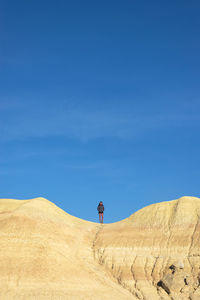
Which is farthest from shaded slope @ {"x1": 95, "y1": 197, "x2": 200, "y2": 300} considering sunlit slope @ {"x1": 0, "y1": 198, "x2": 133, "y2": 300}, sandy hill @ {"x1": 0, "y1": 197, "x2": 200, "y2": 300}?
sunlit slope @ {"x1": 0, "y1": 198, "x2": 133, "y2": 300}

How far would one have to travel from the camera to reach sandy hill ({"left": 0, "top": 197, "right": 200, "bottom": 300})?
151ft

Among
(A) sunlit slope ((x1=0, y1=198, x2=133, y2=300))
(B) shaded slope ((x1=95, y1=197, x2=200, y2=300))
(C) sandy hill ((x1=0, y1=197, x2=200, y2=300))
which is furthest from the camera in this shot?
(B) shaded slope ((x1=95, y1=197, x2=200, y2=300))

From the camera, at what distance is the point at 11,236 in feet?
169

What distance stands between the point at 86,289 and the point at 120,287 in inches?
186

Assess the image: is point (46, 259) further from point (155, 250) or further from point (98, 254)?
point (155, 250)

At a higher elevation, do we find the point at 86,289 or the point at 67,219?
the point at 67,219

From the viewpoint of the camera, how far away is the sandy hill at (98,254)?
46031 millimetres

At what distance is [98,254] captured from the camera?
5484cm

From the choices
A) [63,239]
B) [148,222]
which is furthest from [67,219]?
[148,222]

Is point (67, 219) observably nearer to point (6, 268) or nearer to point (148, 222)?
point (148, 222)

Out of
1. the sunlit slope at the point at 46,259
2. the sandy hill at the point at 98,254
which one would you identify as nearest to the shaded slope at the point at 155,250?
the sandy hill at the point at 98,254

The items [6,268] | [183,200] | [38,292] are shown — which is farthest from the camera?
[183,200]

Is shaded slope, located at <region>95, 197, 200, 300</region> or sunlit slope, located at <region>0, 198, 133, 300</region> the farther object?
shaded slope, located at <region>95, 197, 200, 300</region>

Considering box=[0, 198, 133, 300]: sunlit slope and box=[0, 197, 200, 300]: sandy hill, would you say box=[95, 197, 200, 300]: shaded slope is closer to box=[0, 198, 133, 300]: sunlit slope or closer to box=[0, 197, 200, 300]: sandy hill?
box=[0, 197, 200, 300]: sandy hill
